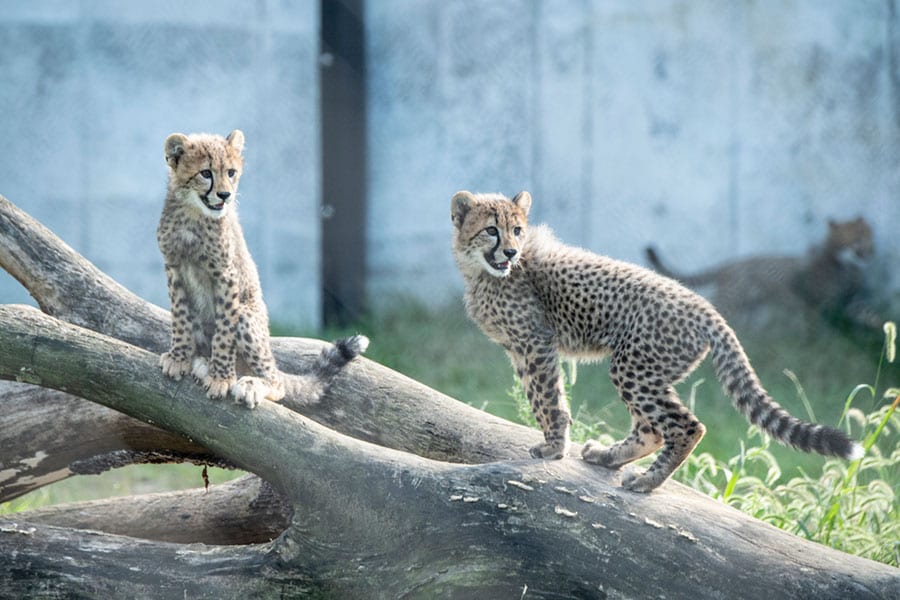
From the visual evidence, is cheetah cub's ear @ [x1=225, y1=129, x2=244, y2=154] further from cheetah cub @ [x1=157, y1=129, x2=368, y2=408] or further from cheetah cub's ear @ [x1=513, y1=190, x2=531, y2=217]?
cheetah cub's ear @ [x1=513, y1=190, x2=531, y2=217]

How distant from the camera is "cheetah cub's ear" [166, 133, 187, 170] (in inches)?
109

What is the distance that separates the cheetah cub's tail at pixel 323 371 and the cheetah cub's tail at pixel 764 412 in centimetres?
99

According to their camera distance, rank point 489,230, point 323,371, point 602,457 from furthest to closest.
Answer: point 323,371
point 489,230
point 602,457

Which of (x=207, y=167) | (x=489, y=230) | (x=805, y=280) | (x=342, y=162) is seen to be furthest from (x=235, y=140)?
(x=805, y=280)

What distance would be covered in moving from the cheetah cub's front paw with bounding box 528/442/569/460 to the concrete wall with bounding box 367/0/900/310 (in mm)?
3537

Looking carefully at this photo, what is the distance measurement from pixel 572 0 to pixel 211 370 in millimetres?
4316

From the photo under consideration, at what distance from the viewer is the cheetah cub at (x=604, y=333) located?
9.37 ft

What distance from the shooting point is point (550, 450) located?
9.87 feet

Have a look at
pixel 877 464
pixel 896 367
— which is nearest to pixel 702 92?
pixel 896 367

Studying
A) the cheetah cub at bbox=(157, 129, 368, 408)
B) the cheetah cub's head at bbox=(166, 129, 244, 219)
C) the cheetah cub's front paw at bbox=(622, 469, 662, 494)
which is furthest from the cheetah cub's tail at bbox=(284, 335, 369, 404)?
the cheetah cub's front paw at bbox=(622, 469, 662, 494)

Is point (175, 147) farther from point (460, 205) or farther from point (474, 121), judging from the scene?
point (474, 121)

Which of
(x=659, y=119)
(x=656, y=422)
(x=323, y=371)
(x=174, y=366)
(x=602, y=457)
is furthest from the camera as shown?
(x=659, y=119)

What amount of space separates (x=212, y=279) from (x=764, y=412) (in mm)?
1459

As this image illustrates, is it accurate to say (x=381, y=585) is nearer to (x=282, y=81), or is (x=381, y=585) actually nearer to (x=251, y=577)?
(x=251, y=577)
